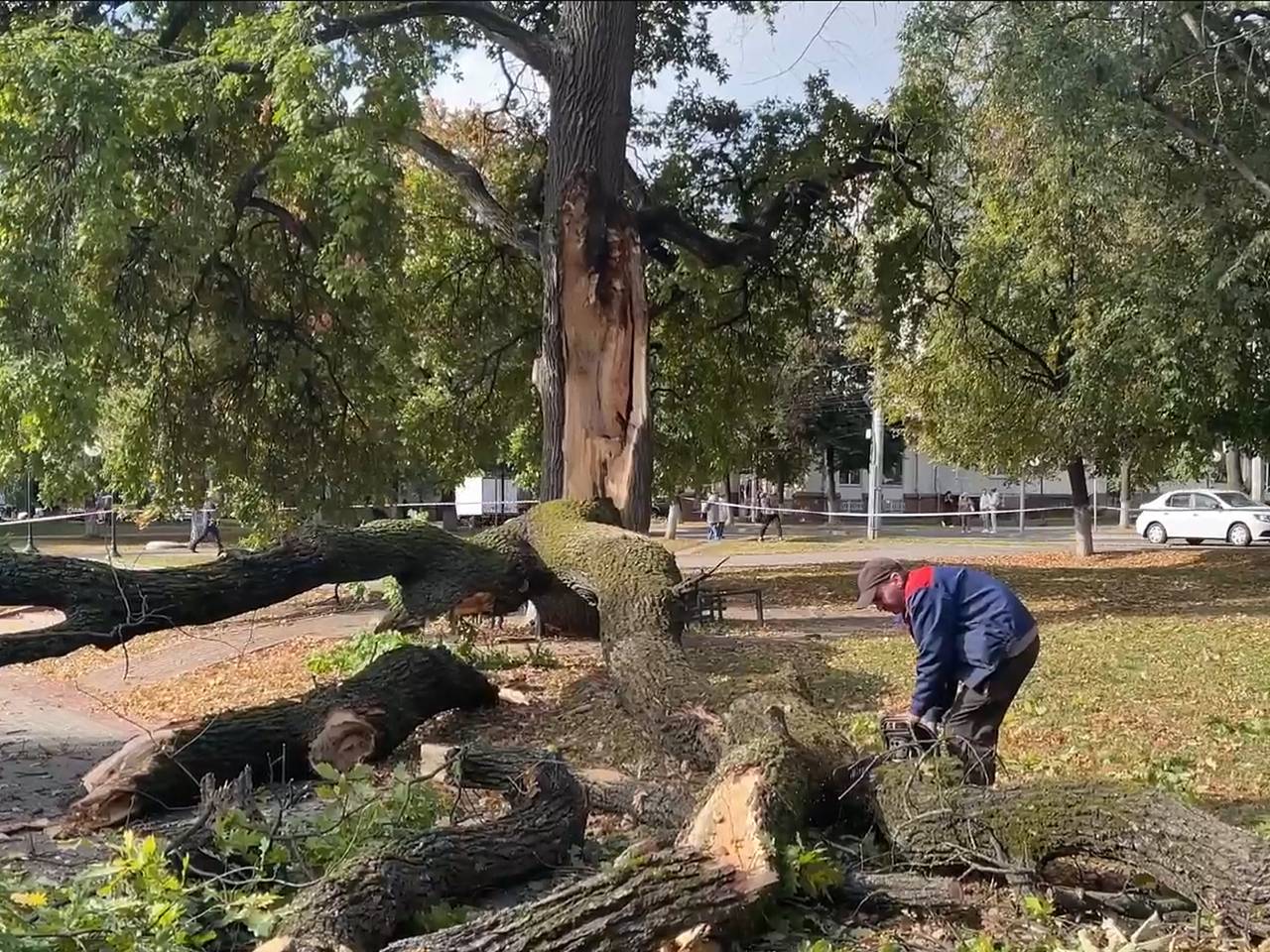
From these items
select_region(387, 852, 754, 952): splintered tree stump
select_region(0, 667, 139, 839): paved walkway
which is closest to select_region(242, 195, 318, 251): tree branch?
select_region(0, 667, 139, 839): paved walkway

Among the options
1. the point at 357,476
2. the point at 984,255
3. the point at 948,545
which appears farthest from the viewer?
the point at 948,545

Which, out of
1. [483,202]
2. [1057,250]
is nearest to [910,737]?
[483,202]

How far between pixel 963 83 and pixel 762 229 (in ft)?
16.5

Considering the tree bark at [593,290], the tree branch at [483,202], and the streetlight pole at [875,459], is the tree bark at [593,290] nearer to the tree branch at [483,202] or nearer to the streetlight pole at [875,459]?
the tree branch at [483,202]

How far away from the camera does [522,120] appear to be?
56.2 ft

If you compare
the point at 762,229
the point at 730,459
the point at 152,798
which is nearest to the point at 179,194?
the point at 762,229

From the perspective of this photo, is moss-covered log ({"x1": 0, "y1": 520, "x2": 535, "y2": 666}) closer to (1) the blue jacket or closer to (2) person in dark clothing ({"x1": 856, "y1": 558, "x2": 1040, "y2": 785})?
(2) person in dark clothing ({"x1": 856, "y1": 558, "x2": 1040, "y2": 785})

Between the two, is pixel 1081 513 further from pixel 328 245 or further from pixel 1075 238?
pixel 328 245

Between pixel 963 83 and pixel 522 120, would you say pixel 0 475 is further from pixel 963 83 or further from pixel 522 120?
pixel 963 83

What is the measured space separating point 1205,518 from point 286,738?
27674 mm

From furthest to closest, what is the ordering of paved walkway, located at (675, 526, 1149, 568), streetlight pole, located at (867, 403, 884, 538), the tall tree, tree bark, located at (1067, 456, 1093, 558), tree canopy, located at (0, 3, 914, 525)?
streetlight pole, located at (867, 403, 884, 538)
paved walkway, located at (675, 526, 1149, 568)
tree bark, located at (1067, 456, 1093, 558)
tree canopy, located at (0, 3, 914, 525)
the tall tree

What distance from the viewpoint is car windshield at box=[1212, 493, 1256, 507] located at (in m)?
30.0

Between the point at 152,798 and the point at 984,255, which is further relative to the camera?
the point at 984,255

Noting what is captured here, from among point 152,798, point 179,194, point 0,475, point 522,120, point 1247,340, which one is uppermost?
point 522,120
